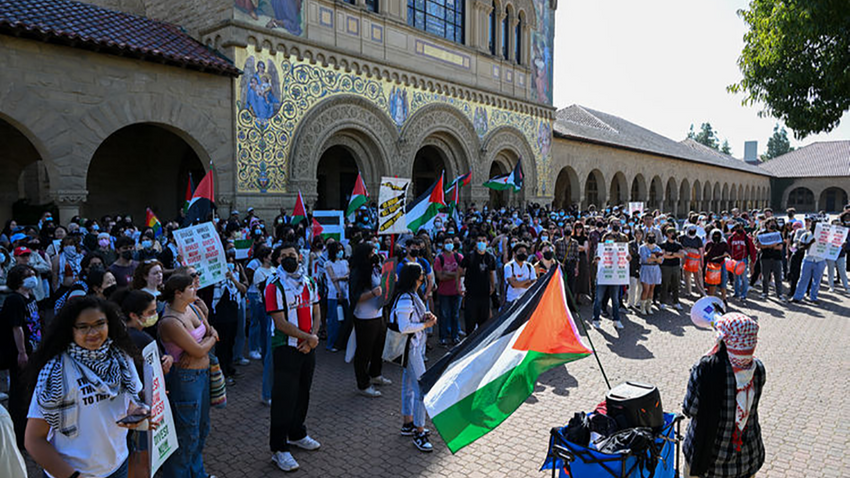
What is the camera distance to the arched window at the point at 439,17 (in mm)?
19141

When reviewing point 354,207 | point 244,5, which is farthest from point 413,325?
point 244,5

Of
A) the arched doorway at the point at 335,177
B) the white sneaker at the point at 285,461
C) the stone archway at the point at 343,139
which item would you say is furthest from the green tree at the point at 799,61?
the arched doorway at the point at 335,177

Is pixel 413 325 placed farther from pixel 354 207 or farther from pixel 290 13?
pixel 290 13

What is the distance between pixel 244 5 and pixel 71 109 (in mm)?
5123

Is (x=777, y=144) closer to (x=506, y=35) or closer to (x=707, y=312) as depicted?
(x=506, y=35)

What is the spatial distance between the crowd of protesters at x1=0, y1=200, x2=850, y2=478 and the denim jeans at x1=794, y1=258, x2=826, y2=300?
0.04 meters

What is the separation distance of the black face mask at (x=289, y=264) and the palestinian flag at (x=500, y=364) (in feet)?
5.98

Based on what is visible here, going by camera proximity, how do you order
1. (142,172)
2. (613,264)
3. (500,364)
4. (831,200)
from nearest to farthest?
(500,364) → (613,264) → (142,172) → (831,200)

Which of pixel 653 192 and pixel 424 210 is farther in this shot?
pixel 653 192

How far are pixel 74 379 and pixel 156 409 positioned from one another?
710mm

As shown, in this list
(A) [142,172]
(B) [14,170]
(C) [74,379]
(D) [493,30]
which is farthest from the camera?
(D) [493,30]

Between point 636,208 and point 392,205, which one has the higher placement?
point 636,208

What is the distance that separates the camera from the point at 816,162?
61.0 m

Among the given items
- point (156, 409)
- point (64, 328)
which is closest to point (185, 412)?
point (156, 409)
